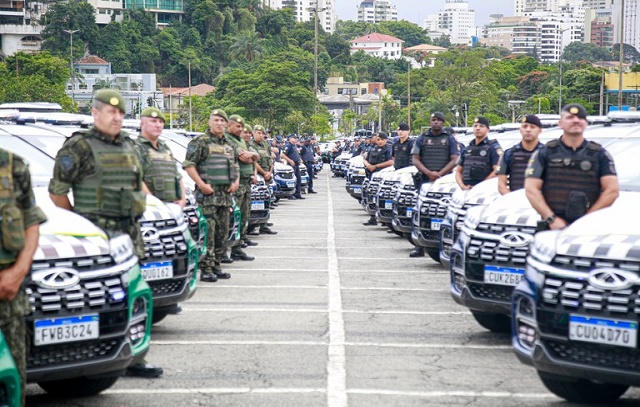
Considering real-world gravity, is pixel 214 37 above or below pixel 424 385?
above

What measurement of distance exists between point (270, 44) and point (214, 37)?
24.6ft

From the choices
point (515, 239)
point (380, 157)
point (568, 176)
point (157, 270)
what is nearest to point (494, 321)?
point (515, 239)

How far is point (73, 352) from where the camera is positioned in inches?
286

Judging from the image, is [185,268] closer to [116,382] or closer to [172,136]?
[116,382]

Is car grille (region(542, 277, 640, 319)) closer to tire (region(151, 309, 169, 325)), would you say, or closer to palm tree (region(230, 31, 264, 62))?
tire (region(151, 309, 169, 325))

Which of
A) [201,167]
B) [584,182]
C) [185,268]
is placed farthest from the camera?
[201,167]

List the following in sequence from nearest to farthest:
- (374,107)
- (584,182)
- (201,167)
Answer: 1. (584,182)
2. (201,167)
3. (374,107)

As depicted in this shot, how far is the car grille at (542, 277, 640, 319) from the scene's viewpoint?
277 inches

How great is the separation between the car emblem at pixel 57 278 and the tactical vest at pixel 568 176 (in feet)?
12.7

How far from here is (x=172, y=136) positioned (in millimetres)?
18703

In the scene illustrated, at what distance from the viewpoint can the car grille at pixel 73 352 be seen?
23.3 feet

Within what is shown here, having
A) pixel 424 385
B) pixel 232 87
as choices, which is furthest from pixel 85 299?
pixel 232 87

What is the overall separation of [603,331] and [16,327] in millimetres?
3303

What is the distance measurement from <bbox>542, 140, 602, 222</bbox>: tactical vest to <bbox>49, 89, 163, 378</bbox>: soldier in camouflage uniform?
10.2 ft
